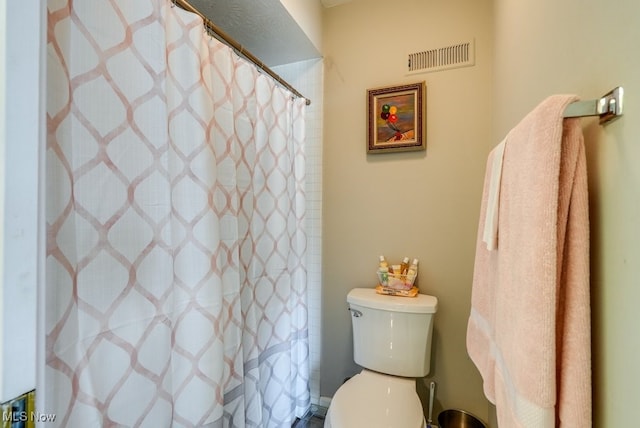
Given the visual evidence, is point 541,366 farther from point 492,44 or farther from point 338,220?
point 492,44

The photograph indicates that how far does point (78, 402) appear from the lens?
2.17 ft

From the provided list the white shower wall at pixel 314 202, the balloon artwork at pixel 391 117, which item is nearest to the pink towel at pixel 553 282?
the balloon artwork at pixel 391 117

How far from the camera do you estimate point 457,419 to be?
1434 millimetres

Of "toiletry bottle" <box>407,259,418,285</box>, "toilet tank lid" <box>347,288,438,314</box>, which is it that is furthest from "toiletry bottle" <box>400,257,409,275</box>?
"toilet tank lid" <box>347,288,438,314</box>

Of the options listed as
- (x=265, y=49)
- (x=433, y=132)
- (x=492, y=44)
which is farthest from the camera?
(x=265, y=49)

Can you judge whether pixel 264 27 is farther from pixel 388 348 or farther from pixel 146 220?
pixel 388 348

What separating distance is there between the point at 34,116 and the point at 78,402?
2.18ft

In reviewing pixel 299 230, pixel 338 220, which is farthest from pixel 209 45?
pixel 338 220

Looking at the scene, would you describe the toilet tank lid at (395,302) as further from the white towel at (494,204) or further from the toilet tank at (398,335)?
the white towel at (494,204)

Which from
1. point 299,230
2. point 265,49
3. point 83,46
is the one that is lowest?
point 299,230

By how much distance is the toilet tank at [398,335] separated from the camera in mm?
1342

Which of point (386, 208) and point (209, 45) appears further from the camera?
point (386, 208)

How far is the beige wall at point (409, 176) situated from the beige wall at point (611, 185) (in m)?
0.86

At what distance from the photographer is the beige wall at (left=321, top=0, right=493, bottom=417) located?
146 cm
